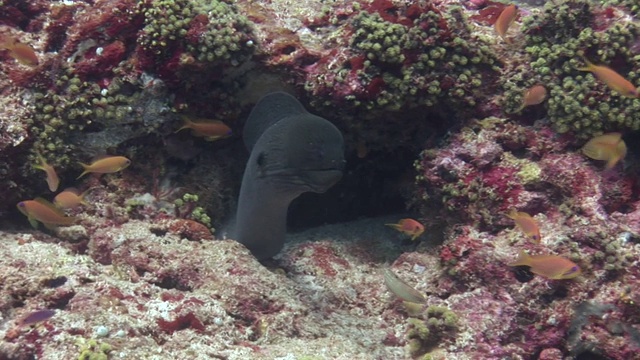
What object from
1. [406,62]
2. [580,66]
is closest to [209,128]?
[406,62]

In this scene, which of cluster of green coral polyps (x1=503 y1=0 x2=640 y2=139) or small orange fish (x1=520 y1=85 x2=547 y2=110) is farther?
small orange fish (x1=520 y1=85 x2=547 y2=110)

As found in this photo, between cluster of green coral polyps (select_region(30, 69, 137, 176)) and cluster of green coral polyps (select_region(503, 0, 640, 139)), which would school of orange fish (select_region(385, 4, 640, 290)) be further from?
cluster of green coral polyps (select_region(30, 69, 137, 176))

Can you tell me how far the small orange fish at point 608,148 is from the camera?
4.04 meters

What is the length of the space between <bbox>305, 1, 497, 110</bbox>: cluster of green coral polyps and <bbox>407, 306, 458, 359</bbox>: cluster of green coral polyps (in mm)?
2119

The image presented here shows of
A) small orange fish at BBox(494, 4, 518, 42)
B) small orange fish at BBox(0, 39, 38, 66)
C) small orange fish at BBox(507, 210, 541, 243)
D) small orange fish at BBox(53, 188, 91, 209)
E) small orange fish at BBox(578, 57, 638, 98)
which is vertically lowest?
small orange fish at BBox(507, 210, 541, 243)

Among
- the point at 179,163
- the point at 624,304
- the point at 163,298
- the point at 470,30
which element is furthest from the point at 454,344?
the point at 179,163

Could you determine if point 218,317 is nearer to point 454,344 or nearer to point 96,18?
point 454,344

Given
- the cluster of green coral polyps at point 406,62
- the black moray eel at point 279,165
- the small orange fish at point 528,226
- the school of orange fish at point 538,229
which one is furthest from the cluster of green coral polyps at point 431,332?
the cluster of green coral polyps at point 406,62

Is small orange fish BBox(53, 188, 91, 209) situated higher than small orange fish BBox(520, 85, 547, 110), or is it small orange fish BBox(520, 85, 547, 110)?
small orange fish BBox(520, 85, 547, 110)

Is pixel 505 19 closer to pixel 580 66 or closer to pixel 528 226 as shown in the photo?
pixel 580 66

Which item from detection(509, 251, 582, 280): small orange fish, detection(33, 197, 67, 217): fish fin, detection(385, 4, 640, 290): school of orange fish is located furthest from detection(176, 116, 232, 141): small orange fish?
detection(509, 251, 582, 280): small orange fish

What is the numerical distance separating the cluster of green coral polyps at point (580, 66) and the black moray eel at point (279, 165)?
2230 millimetres

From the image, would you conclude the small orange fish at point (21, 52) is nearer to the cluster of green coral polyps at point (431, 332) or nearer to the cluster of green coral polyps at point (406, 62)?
the cluster of green coral polyps at point (406, 62)

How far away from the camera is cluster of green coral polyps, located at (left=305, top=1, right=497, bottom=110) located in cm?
465
